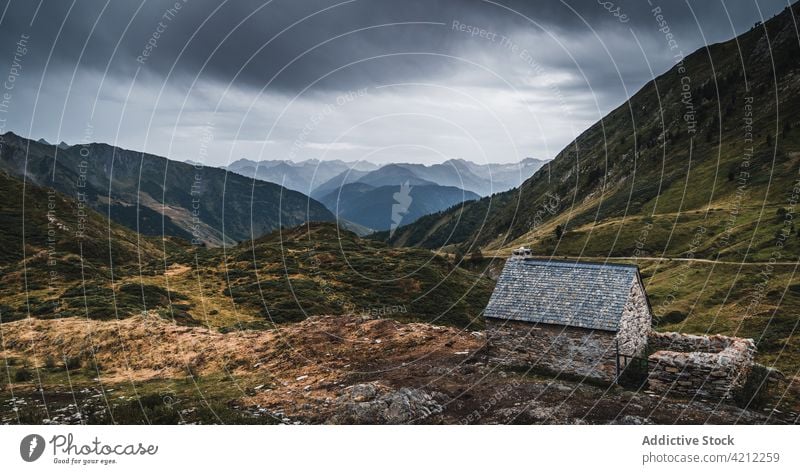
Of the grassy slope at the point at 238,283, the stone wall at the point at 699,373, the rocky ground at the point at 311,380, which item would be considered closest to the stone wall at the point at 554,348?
the rocky ground at the point at 311,380

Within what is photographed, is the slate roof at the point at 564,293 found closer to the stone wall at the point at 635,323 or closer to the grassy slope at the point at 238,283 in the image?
the stone wall at the point at 635,323

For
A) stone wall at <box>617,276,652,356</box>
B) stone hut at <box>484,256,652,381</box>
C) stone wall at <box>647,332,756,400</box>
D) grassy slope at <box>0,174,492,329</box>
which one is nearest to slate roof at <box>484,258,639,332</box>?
stone hut at <box>484,256,652,381</box>

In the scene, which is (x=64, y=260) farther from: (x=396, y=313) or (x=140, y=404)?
(x=140, y=404)

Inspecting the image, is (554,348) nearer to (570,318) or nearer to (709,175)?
(570,318)

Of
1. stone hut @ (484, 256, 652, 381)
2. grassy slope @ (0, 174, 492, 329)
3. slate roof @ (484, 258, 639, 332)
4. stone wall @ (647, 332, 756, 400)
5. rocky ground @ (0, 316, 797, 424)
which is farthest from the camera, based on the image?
grassy slope @ (0, 174, 492, 329)

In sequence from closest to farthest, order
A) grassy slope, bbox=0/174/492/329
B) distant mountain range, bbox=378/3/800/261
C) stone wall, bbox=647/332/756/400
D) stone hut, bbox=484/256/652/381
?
stone wall, bbox=647/332/756/400 < stone hut, bbox=484/256/652/381 < grassy slope, bbox=0/174/492/329 < distant mountain range, bbox=378/3/800/261

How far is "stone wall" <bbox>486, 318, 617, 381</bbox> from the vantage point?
82.5 ft

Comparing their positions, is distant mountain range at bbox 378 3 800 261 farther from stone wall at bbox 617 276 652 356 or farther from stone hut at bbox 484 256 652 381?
stone hut at bbox 484 256 652 381

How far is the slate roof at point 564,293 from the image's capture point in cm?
2591

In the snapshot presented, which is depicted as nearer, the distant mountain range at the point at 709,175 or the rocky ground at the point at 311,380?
the rocky ground at the point at 311,380
